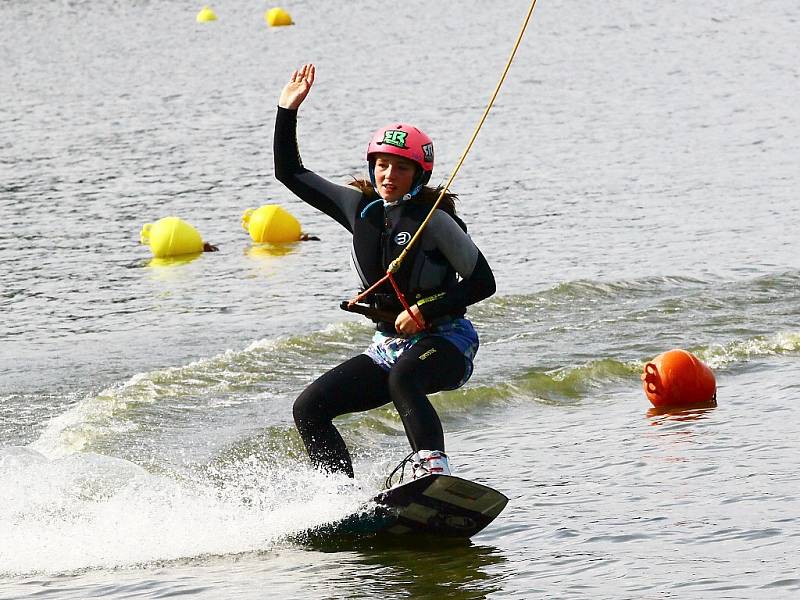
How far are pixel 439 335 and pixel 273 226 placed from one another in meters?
11.5

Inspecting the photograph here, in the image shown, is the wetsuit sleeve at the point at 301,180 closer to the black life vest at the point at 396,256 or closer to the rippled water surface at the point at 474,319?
the black life vest at the point at 396,256

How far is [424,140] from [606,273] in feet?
26.8

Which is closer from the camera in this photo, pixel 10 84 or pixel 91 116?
pixel 91 116

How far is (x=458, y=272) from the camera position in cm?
739

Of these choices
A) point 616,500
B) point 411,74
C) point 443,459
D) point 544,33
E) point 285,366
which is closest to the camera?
point 443,459

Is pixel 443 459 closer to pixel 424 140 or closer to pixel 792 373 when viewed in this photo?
pixel 424 140

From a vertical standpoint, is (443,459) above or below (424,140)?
below

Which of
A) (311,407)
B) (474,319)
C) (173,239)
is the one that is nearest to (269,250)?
(173,239)

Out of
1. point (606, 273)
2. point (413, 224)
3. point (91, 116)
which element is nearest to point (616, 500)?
point (413, 224)

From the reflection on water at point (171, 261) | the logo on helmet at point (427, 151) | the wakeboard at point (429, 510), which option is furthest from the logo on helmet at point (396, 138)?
the reflection on water at point (171, 261)

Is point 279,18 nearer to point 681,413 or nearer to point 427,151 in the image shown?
point 681,413

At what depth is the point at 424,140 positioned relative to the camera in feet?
24.3

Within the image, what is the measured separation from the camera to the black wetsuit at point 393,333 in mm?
7324

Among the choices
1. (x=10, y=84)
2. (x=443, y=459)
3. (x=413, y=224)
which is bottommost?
(x=10, y=84)
